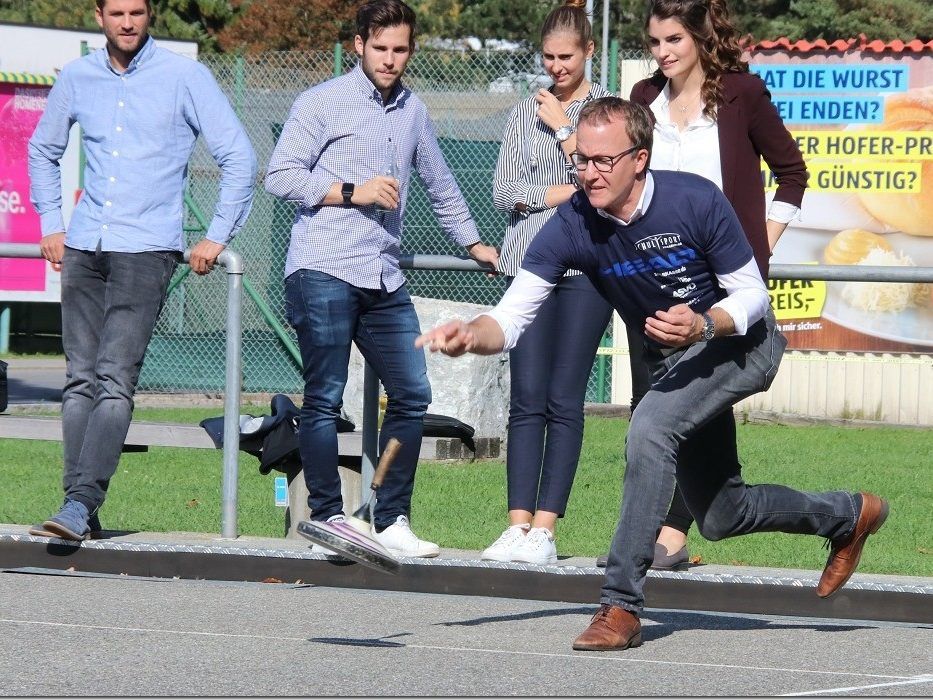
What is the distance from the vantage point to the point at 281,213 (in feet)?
53.2

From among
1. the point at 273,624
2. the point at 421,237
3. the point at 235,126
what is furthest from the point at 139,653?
the point at 421,237

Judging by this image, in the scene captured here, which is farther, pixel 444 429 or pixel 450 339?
pixel 444 429

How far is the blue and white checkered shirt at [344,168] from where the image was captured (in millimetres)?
6902

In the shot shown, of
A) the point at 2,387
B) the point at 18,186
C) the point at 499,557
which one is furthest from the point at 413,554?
the point at 18,186

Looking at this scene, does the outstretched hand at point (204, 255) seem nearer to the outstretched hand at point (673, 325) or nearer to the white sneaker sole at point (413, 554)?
the white sneaker sole at point (413, 554)

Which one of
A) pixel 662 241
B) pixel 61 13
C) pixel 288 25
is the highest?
pixel 61 13

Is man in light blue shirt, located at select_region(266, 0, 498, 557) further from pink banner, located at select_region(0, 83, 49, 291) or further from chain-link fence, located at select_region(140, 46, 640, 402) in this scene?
pink banner, located at select_region(0, 83, 49, 291)

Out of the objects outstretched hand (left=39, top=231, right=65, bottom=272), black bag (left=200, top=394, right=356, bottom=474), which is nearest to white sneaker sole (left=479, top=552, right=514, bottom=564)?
black bag (left=200, top=394, right=356, bottom=474)

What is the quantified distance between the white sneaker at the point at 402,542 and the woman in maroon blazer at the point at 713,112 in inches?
47.6

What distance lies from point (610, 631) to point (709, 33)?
2.18 m

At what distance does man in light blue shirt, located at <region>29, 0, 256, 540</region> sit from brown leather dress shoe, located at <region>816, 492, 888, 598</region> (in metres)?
2.78

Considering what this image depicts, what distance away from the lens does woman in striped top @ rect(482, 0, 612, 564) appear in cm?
671

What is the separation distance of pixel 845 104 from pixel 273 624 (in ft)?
33.8

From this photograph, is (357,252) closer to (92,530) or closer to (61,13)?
(92,530)
